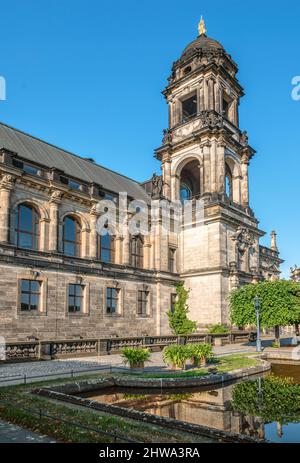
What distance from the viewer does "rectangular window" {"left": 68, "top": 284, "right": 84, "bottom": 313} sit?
2708cm

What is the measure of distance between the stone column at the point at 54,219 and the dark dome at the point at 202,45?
2730 centimetres

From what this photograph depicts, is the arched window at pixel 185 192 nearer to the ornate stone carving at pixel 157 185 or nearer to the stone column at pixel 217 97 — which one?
the ornate stone carving at pixel 157 185

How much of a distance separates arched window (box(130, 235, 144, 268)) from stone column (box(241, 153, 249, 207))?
14.2 metres

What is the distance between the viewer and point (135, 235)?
115 ft

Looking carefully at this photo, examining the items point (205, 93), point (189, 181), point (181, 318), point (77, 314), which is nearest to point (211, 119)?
point (205, 93)

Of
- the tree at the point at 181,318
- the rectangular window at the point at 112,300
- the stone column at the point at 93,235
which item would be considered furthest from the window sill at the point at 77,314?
the tree at the point at 181,318

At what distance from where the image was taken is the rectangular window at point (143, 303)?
33031 millimetres

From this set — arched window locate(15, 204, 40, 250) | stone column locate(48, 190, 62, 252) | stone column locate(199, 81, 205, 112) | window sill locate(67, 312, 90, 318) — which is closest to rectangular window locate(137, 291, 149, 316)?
window sill locate(67, 312, 90, 318)

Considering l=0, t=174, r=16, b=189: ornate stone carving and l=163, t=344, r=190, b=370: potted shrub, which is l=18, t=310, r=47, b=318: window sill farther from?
l=163, t=344, r=190, b=370: potted shrub

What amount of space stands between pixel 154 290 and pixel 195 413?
24.7 meters

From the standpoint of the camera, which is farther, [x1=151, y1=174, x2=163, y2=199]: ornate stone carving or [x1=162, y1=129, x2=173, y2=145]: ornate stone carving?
[x1=162, y1=129, x2=173, y2=145]: ornate stone carving

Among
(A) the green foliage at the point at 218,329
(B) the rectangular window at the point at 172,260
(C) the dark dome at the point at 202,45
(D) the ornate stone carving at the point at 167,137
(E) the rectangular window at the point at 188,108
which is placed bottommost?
(A) the green foliage at the point at 218,329

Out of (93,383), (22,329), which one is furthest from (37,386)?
(22,329)

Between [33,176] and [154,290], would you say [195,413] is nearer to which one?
[33,176]
